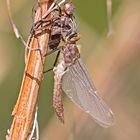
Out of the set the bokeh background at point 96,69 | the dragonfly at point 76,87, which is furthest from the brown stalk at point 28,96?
the bokeh background at point 96,69

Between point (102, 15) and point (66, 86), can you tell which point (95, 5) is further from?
point (66, 86)

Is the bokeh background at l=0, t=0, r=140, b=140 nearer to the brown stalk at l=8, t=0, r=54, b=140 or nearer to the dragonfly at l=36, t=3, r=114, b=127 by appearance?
the dragonfly at l=36, t=3, r=114, b=127

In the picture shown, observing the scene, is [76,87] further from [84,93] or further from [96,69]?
[96,69]

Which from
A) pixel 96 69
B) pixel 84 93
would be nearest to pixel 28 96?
pixel 84 93

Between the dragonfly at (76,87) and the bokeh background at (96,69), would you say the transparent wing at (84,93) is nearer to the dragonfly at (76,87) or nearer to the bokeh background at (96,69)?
the dragonfly at (76,87)

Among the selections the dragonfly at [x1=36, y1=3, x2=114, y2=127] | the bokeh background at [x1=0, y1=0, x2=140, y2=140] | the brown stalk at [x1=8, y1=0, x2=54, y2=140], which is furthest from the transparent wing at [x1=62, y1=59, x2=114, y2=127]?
the brown stalk at [x1=8, y1=0, x2=54, y2=140]
